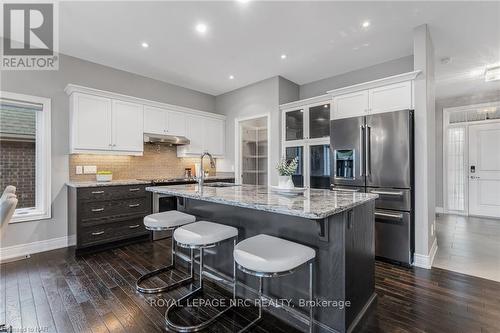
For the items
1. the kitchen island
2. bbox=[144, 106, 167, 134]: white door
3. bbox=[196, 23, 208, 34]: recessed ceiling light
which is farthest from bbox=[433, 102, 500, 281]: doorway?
bbox=[144, 106, 167, 134]: white door

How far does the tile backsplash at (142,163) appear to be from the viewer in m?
4.00

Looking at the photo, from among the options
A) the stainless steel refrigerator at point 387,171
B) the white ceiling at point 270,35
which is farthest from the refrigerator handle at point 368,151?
the white ceiling at point 270,35

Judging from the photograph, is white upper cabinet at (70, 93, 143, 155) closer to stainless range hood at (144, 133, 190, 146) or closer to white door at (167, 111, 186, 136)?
stainless range hood at (144, 133, 190, 146)

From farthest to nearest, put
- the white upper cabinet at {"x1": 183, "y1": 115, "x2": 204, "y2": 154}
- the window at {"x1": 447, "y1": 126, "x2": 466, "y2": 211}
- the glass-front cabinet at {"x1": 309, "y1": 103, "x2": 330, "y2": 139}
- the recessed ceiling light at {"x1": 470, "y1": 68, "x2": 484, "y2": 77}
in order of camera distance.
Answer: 1. the window at {"x1": 447, "y1": 126, "x2": 466, "y2": 211}
2. the white upper cabinet at {"x1": 183, "y1": 115, "x2": 204, "y2": 154}
3. the recessed ceiling light at {"x1": 470, "y1": 68, "x2": 484, "y2": 77}
4. the glass-front cabinet at {"x1": 309, "y1": 103, "x2": 330, "y2": 139}

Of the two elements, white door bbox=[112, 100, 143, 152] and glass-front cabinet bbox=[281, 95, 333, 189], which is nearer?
white door bbox=[112, 100, 143, 152]

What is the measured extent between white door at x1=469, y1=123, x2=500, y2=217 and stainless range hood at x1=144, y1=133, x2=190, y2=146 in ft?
22.1

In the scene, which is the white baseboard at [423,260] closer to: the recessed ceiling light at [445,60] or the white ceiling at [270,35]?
the white ceiling at [270,35]

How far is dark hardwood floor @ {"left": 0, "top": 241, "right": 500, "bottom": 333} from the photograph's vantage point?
1888mm

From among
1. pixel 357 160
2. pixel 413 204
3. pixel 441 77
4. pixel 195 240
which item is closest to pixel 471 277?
pixel 413 204

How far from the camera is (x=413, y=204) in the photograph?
305 centimetres

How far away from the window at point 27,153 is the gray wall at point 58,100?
3.8 inches

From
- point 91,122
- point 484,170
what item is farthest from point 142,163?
point 484,170

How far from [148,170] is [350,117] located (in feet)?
12.4

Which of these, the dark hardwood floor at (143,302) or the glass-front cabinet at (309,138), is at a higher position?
the glass-front cabinet at (309,138)
